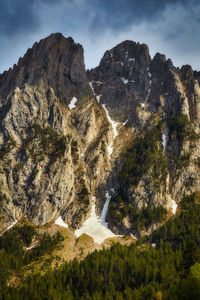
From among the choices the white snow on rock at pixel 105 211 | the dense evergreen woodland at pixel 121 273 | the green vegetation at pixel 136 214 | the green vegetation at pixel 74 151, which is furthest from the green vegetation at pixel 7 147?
the green vegetation at pixel 136 214

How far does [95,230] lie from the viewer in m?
136

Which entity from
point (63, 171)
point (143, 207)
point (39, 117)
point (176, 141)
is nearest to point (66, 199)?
point (63, 171)

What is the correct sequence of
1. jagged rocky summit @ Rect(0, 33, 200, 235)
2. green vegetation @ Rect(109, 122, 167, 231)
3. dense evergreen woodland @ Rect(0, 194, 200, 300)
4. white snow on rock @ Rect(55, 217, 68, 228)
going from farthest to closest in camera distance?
jagged rocky summit @ Rect(0, 33, 200, 235), white snow on rock @ Rect(55, 217, 68, 228), green vegetation @ Rect(109, 122, 167, 231), dense evergreen woodland @ Rect(0, 194, 200, 300)

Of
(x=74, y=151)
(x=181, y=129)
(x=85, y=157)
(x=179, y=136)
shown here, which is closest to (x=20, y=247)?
(x=74, y=151)

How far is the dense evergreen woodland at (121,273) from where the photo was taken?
78312 millimetres

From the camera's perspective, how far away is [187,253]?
7781cm

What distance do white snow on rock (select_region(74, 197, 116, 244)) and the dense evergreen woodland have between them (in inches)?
765

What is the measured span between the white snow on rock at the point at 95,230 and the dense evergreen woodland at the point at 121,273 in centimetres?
1944

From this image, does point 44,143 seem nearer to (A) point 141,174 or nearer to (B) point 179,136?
(A) point 141,174

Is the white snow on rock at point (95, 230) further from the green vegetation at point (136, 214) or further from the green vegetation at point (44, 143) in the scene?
the green vegetation at point (44, 143)

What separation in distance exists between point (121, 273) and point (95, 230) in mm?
45076

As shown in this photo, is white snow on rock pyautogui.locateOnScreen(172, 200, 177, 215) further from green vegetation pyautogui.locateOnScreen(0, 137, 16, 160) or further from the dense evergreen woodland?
green vegetation pyautogui.locateOnScreen(0, 137, 16, 160)

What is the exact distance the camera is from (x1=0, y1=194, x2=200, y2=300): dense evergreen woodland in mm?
78312

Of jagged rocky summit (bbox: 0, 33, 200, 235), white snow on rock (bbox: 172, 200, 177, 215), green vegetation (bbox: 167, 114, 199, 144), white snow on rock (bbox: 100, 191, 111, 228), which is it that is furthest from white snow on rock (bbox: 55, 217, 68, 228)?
green vegetation (bbox: 167, 114, 199, 144)
